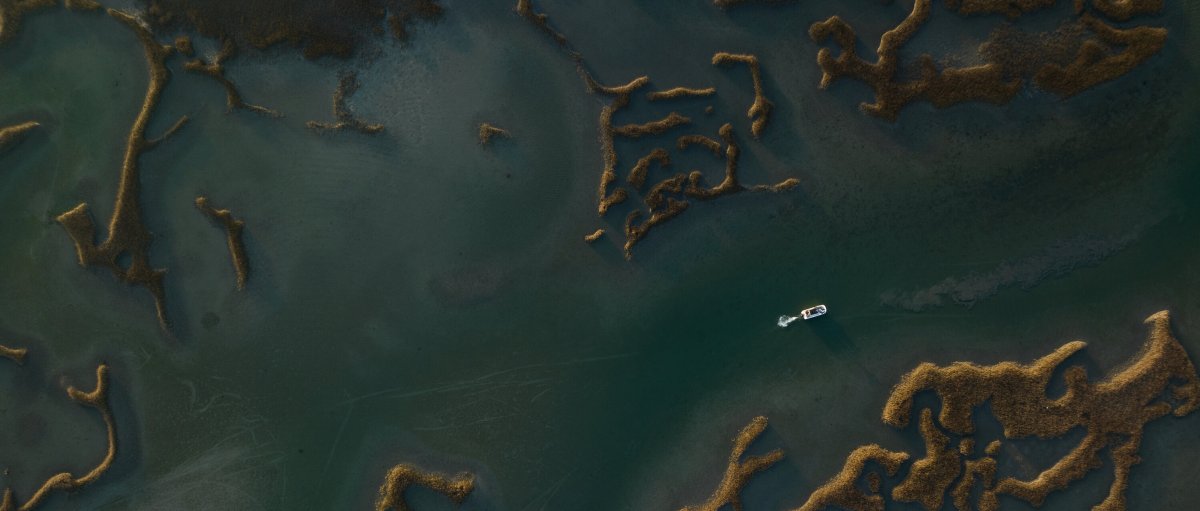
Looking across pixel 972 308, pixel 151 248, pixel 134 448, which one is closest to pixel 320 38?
pixel 151 248

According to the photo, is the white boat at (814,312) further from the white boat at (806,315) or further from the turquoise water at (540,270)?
the turquoise water at (540,270)

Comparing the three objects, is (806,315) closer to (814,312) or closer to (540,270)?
(814,312)

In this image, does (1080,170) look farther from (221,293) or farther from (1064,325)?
(221,293)

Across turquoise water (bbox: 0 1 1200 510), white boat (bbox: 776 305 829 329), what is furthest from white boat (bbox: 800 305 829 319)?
turquoise water (bbox: 0 1 1200 510)

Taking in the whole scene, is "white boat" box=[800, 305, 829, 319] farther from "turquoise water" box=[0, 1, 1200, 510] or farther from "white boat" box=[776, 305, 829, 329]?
"turquoise water" box=[0, 1, 1200, 510]

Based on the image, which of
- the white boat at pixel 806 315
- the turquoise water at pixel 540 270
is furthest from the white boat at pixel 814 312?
the turquoise water at pixel 540 270
